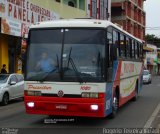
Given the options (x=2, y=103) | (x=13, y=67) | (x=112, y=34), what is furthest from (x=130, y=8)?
(x=112, y=34)

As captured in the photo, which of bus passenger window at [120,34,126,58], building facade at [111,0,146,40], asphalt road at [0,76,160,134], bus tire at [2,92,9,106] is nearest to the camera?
asphalt road at [0,76,160,134]

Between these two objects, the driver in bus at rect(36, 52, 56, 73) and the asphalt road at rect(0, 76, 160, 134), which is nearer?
the asphalt road at rect(0, 76, 160, 134)

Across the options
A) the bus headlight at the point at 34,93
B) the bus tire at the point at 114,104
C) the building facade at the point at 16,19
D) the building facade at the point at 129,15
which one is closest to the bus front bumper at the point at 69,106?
the bus headlight at the point at 34,93

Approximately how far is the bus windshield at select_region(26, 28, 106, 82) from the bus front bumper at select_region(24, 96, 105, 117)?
1.80 ft

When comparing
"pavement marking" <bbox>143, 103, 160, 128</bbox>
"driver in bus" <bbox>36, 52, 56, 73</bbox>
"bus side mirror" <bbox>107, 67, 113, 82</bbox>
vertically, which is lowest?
"pavement marking" <bbox>143, 103, 160, 128</bbox>

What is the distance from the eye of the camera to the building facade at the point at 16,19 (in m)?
28.2

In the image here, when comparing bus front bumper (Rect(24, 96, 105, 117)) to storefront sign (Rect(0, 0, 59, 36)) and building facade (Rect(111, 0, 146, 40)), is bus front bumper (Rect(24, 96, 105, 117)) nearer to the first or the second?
storefront sign (Rect(0, 0, 59, 36))

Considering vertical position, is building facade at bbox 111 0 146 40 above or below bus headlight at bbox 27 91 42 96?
above

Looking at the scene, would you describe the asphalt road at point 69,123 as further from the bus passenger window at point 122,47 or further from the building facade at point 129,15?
the building facade at point 129,15

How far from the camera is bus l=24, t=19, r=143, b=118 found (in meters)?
12.4

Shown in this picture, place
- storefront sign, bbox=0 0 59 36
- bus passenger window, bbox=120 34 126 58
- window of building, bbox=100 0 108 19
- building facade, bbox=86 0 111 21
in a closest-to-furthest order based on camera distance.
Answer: bus passenger window, bbox=120 34 126 58 → storefront sign, bbox=0 0 59 36 → building facade, bbox=86 0 111 21 → window of building, bbox=100 0 108 19

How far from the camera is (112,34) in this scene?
1389 centimetres

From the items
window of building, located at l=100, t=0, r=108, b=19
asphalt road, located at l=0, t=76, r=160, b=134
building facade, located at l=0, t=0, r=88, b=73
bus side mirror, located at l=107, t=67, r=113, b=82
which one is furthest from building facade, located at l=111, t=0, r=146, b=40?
bus side mirror, located at l=107, t=67, r=113, b=82

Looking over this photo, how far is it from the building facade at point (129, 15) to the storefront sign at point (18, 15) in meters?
42.7
